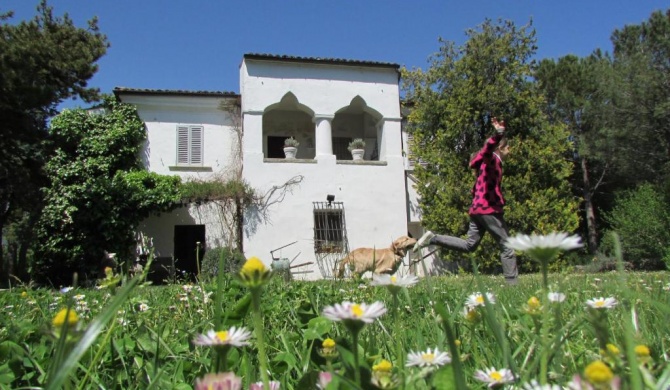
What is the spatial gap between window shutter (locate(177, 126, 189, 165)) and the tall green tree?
7.39 meters

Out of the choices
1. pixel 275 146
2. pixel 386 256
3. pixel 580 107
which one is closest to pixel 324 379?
pixel 386 256

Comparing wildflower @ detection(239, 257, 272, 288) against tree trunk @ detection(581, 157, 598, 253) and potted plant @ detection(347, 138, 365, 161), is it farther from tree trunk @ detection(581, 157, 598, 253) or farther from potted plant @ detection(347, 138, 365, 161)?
tree trunk @ detection(581, 157, 598, 253)

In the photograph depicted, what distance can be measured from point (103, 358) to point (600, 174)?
27270mm

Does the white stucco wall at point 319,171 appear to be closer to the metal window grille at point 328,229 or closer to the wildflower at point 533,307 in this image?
the metal window grille at point 328,229

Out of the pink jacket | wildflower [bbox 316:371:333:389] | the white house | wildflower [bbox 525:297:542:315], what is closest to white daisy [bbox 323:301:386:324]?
wildflower [bbox 316:371:333:389]

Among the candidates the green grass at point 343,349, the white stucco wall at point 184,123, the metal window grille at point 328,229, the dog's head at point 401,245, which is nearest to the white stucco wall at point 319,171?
the metal window grille at point 328,229

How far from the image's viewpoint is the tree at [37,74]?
1063 cm

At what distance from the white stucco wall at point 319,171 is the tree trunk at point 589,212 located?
36.9 feet

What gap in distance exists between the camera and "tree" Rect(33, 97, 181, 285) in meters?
13.0

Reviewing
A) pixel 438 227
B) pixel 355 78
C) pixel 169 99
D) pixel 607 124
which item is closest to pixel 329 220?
pixel 438 227

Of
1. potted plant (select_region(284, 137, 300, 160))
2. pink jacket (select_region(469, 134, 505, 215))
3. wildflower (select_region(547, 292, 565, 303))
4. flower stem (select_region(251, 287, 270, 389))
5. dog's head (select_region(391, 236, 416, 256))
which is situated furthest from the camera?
potted plant (select_region(284, 137, 300, 160))

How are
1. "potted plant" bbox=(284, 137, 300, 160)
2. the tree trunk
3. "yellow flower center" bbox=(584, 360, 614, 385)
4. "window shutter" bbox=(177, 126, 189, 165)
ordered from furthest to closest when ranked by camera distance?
1. the tree trunk
2. "window shutter" bbox=(177, 126, 189, 165)
3. "potted plant" bbox=(284, 137, 300, 160)
4. "yellow flower center" bbox=(584, 360, 614, 385)

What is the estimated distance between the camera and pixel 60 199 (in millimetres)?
13180

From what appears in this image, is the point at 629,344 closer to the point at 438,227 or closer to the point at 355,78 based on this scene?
the point at 438,227
